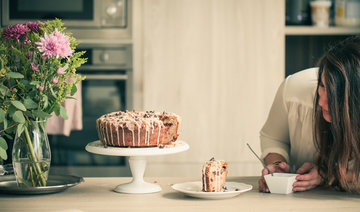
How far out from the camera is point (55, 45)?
1.22m

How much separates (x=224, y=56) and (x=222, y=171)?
5.73 feet

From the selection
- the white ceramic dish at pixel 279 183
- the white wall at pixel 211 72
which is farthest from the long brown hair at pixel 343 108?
the white wall at pixel 211 72

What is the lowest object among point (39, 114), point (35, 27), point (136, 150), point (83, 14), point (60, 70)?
point (136, 150)

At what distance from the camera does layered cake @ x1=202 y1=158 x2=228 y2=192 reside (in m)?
1.27

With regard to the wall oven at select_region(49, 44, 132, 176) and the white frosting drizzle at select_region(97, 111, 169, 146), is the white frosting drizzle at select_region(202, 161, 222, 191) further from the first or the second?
the wall oven at select_region(49, 44, 132, 176)

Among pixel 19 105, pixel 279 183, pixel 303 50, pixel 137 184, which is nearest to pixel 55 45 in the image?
pixel 19 105

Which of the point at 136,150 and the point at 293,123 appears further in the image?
the point at 293,123

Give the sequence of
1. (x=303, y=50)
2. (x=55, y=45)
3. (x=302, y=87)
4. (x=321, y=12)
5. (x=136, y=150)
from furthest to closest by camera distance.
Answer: (x=303, y=50), (x=321, y=12), (x=302, y=87), (x=136, y=150), (x=55, y=45)

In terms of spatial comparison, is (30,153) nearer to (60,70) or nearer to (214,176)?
(60,70)

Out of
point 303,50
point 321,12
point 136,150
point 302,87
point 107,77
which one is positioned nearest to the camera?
point 136,150

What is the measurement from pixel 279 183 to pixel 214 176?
0.60 ft

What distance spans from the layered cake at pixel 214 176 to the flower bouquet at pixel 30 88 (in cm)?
40

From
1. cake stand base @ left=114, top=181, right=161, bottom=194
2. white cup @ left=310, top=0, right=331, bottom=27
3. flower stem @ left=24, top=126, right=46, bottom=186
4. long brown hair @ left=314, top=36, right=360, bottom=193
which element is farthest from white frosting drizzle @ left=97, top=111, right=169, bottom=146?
white cup @ left=310, top=0, right=331, bottom=27

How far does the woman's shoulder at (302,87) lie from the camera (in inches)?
65.6
